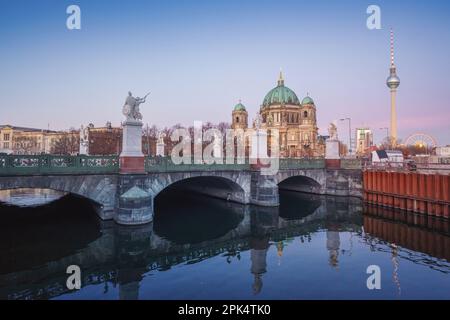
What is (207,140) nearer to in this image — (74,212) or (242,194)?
(242,194)

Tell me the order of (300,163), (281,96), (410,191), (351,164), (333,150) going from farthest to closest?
(281,96), (333,150), (351,164), (300,163), (410,191)

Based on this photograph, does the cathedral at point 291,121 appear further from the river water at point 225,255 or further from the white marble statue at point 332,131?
the river water at point 225,255

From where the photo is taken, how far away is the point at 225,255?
1811 centimetres

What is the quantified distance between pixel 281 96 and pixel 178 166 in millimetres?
109682

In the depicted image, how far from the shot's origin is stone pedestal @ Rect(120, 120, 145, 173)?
2264 cm

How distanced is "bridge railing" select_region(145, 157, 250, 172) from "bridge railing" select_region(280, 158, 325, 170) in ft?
22.6

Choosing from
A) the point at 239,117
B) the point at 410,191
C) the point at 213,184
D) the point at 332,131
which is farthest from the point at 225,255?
the point at 239,117

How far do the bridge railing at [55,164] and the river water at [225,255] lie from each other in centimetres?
460

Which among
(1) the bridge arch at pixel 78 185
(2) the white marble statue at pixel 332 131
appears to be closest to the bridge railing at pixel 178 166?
(1) the bridge arch at pixel 78 185

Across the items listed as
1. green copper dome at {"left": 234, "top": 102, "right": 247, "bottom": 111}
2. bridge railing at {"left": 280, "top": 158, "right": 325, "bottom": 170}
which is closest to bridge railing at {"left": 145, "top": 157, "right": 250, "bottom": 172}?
bridge railing at {"left": 280, "top": 158, "right": 325, "bottom": 170}

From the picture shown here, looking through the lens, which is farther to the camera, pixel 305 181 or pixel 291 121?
pixel 291 121

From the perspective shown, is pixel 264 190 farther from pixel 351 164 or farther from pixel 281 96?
pixel 281 96
